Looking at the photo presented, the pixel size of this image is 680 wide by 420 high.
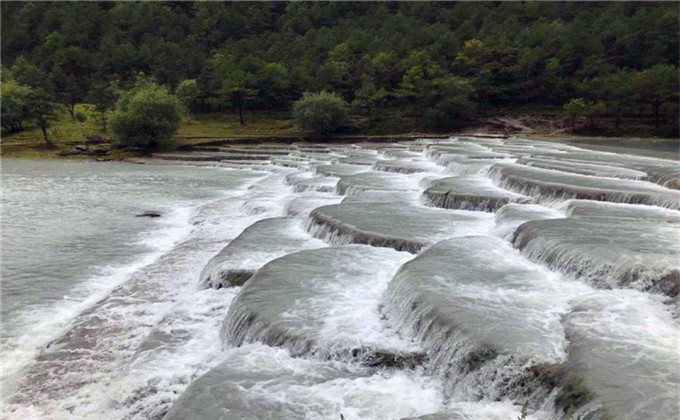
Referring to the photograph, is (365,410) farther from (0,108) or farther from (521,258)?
(0,108)

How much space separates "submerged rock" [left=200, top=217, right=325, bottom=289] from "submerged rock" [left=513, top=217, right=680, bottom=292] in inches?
257

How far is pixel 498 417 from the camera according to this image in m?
7.41

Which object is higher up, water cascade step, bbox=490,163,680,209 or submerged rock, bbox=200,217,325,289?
water cascade step, bbox=490,163,680,209

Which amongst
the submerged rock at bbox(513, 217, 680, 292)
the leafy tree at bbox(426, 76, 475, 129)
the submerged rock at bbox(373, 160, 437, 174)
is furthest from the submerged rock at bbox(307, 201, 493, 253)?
the leafy tree at bbox(426, 76, 475, 129)

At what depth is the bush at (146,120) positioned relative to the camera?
2048 inches

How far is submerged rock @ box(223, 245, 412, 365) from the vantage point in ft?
31.3

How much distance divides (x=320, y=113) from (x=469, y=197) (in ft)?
142

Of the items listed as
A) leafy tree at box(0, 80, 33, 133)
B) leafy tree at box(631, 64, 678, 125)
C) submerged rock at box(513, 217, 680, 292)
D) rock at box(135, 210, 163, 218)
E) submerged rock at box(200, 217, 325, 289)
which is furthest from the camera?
leafy tree at box(0, 80, 33, 133)

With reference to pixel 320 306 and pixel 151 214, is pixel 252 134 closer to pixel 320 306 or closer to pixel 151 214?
pixel 151 214

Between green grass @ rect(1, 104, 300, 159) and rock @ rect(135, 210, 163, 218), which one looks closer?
rock @ rect(135, 210, 163, 218)

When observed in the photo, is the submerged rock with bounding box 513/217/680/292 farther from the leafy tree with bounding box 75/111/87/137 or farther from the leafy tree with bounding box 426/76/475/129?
the leafy tree with bounding box 75/111/87/137

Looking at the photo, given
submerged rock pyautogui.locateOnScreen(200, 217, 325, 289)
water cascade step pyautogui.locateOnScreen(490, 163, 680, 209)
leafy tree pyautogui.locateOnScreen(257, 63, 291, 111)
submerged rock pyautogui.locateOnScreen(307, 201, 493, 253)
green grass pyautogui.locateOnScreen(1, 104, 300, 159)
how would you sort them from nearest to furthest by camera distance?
submerged rock pyautogui.locateOnScreen(200, 217, 325, 289) → submerged rock pyautogui.locateOnScreen(307, 201, 493, 253) → water cascade step pyautogui.locateOnScreen(490, 163, 680, 209) → green grass pyautogui.locateOnScreen(1, 104, 300, 159) → leafy tree pyautogui.locateOnScreen(257, 63, 291, 111)

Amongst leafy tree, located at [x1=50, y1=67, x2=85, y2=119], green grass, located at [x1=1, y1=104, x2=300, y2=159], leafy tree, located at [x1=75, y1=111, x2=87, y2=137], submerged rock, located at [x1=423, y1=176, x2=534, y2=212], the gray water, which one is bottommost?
the gray water

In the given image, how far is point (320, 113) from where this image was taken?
6103 centimetres
